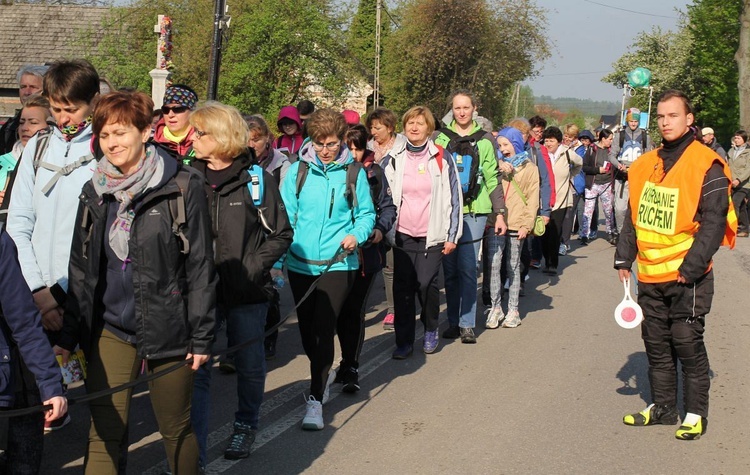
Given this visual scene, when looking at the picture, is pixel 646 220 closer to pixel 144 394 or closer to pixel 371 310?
pixel 144 394

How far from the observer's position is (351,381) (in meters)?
7.21

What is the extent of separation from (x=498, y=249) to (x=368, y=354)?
2.07 meters

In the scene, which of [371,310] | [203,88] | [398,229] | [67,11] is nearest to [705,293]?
[398,229]

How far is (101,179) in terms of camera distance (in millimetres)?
4312

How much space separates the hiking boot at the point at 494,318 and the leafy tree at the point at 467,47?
4302cm

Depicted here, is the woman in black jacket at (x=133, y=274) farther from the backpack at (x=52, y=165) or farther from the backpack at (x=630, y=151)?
the backpack at (x=630, y=151)

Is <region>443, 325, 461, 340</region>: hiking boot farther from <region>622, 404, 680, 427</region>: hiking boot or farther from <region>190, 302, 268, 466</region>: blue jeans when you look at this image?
<region>190, 302, 268, 466</region>: blue jeans

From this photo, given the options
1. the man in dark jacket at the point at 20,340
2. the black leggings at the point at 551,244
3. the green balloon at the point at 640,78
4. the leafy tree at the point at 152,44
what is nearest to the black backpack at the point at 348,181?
the man in dark jacket at the point at 20,340

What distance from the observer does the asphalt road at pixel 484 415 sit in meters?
5.79

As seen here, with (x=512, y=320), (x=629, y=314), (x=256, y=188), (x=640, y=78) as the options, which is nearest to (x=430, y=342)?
(x=512, y=320)

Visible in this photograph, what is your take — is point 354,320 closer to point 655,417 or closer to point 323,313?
point 323,313

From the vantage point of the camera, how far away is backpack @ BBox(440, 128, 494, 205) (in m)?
8.98

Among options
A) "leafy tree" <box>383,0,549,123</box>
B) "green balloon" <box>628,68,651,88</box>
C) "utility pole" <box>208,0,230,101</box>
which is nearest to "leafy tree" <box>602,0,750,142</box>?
"leafy tree" <box>383,0,549,123</box>

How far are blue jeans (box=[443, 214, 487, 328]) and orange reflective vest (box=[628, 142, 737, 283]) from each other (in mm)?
2477
